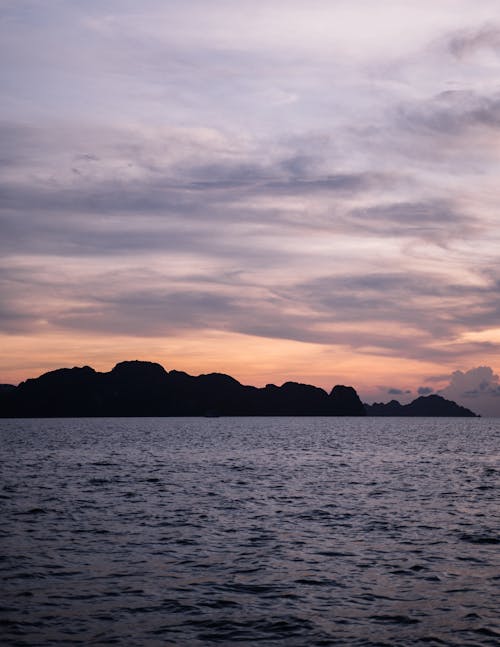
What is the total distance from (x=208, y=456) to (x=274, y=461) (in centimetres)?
1321

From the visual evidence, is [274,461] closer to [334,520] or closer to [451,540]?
[334,520]

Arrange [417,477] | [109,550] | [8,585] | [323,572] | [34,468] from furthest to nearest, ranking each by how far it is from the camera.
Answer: [34,468]
[417,477]
[109,550]
[323,572]
[8,585]

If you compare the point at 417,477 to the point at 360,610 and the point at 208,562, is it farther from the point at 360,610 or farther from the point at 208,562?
the point at 360,610

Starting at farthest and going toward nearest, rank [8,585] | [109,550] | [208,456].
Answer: [208,456]
[109,550]
[8,585]

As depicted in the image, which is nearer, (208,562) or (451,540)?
(208,562)

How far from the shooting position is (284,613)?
2048 centimetres

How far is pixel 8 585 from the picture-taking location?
23172 mm

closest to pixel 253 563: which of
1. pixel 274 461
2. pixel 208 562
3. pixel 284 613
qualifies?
pixel 208 562

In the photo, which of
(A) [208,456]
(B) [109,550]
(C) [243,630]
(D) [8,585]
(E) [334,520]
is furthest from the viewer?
(A) [208,456]

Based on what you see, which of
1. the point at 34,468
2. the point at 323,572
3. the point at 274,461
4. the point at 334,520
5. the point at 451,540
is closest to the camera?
the point at 323,572

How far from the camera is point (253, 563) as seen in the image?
2681 centimetres

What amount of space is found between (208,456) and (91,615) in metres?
79.1

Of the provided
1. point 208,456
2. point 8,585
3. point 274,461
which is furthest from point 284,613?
point 208,456

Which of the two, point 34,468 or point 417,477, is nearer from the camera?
point 417,477
